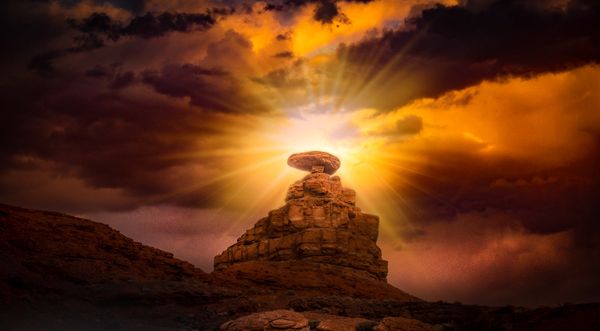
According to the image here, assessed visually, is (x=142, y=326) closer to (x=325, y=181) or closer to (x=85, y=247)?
(x=85, y=247)

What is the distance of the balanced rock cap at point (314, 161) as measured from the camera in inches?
3610

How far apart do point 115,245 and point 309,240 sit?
38655mm

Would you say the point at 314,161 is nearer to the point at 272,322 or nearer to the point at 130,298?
the point at 130,298

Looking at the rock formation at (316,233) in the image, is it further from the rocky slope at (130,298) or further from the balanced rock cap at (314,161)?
the rocky slope at (130,298)

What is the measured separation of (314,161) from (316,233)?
17981 mm

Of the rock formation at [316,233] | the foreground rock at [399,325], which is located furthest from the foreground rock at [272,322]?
the rock formation at [316,233]

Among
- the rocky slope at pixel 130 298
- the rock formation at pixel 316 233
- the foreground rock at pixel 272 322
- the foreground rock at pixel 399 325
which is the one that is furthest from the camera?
the rock formation at pixel 316 233

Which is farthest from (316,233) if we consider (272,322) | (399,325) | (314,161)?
(272,322)

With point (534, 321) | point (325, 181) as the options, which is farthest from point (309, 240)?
point (534, 321)

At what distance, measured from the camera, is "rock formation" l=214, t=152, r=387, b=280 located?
7600 centimetres

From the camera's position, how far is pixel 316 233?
77188 millimetres

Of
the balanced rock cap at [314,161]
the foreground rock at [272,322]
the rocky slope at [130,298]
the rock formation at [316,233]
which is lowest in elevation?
the foreground rock at [272,322]

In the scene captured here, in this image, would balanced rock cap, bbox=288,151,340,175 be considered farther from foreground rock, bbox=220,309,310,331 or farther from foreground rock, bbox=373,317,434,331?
foreground rock, bbox=220,309,310,331

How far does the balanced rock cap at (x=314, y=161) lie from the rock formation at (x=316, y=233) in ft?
5.40
